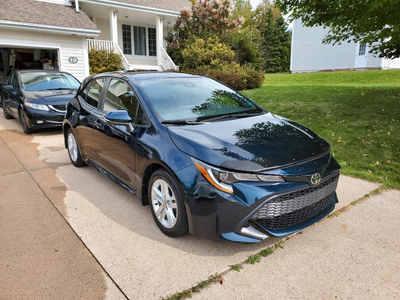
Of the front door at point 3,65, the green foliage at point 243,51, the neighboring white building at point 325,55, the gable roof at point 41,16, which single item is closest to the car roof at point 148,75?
the gable roof at point 41,16

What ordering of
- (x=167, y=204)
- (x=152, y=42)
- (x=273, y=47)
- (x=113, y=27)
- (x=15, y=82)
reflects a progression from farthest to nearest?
1. (x=273, y=47)
2. (x=152, y=42)
3. (x=113, y=27)
4. (x=15, y=82)
5. (x=167, y=204)

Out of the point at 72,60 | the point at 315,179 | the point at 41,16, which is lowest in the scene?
the point at 315,179

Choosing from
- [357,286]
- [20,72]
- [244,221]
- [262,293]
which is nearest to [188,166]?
[244,221]

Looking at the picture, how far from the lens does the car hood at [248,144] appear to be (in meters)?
2.58

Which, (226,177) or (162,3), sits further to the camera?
(162,3)

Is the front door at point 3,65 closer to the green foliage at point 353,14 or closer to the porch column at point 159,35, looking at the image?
the porch column at point 159,35

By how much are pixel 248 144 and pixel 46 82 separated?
25.1 feet

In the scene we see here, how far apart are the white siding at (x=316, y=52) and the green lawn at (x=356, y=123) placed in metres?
18.0

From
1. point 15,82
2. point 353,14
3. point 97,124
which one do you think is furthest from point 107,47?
point 97,124

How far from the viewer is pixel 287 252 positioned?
2812 millimetres

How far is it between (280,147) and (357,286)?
125cm

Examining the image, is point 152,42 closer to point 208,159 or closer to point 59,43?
point 59,43

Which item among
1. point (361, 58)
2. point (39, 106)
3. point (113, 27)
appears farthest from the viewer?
point (361, 58)

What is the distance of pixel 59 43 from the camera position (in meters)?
13.5
